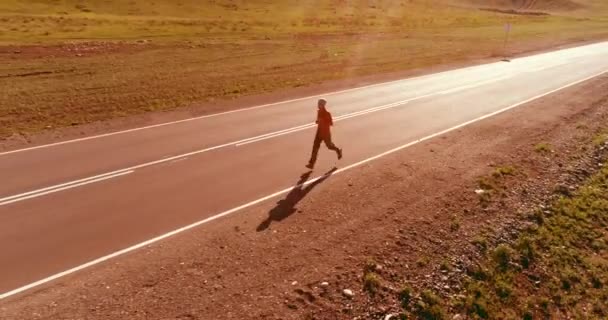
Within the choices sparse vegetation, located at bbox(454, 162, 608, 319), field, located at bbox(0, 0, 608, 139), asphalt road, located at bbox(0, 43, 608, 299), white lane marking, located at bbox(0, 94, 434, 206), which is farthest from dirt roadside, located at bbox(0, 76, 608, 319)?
field, located at bbox(0, 0, 608, 139)

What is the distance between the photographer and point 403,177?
39.8 feet

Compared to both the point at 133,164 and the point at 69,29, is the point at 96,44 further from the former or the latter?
the point at 133,164

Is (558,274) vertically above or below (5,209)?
below

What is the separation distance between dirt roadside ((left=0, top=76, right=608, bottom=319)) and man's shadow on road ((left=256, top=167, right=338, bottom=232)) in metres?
0.11

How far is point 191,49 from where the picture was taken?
32.7m

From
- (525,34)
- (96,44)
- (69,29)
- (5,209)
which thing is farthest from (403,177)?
(525,34)

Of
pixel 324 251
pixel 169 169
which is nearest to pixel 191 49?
pixel 169 169

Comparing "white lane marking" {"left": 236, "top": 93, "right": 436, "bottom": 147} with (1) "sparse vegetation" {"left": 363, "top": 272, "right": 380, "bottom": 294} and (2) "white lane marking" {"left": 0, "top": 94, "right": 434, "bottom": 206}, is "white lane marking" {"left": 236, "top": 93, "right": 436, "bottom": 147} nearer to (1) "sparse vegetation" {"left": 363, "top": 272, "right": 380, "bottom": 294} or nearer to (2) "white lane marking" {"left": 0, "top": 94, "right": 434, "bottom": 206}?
(2) "white lane marking" {"left": 0, "top": 94, "right": 434, "bottom": 206}

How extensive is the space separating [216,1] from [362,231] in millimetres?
57444

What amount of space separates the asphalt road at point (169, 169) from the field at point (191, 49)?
129 inches

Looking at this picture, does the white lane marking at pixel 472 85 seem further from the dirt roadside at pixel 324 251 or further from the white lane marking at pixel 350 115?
the dirt roadside at pixel 324 251

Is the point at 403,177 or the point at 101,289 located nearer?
the point at 101,289

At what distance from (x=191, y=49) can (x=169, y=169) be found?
73.7ft

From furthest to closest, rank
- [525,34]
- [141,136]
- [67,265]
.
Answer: [525,34] → [141,136] → [67,265]
